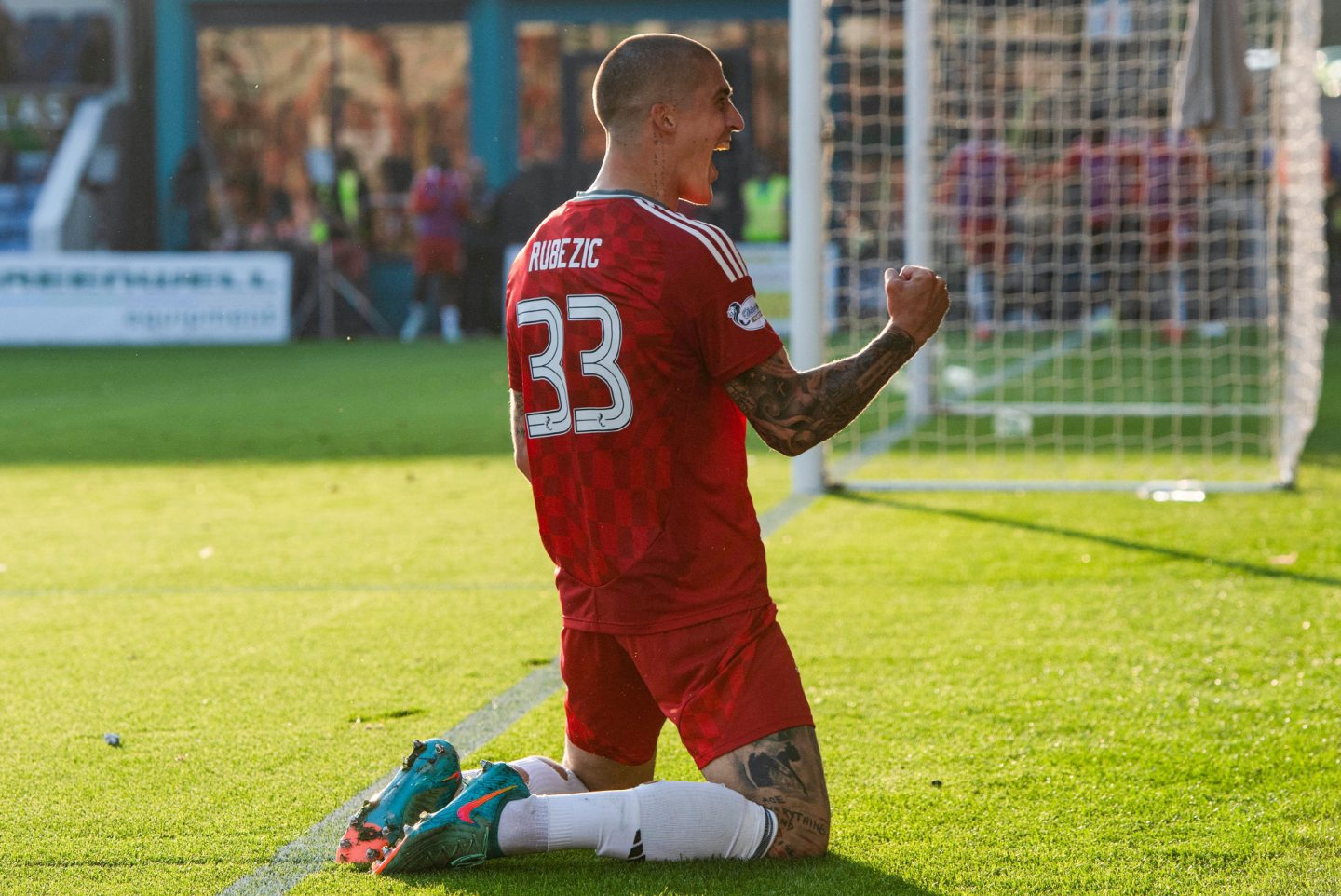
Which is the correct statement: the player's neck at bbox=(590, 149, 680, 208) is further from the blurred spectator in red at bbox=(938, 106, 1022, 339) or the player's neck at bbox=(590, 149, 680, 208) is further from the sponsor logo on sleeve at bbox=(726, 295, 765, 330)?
the blurred spectator in red at bbox=(938, 106, 1022, 339)

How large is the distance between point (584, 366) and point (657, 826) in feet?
2.49

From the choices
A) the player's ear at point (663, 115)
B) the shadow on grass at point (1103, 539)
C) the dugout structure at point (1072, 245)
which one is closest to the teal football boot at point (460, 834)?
the player's ear at point (663, 115)

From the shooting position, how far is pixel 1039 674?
407 cm

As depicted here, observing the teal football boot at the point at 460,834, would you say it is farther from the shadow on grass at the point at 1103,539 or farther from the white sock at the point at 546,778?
the shadow on grass at the point at 1103,539

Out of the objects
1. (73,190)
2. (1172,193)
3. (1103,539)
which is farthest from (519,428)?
(73,190)

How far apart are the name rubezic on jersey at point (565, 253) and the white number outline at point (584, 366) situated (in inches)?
2.1

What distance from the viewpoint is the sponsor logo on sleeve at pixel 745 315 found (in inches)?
106

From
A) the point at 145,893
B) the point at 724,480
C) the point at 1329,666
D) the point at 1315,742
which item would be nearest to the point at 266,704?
the point at 145,893

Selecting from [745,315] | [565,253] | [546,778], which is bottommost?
[546,778]

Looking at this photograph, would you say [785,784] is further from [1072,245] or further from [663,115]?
[1072,245]

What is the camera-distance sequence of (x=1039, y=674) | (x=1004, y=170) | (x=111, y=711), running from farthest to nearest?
(x=1004, y=170) → (x=1039, y=674) → (x=111, y=711)

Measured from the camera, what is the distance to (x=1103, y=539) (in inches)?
235

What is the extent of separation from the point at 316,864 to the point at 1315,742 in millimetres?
2031

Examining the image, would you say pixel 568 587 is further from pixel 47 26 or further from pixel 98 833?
pixel 47 26
